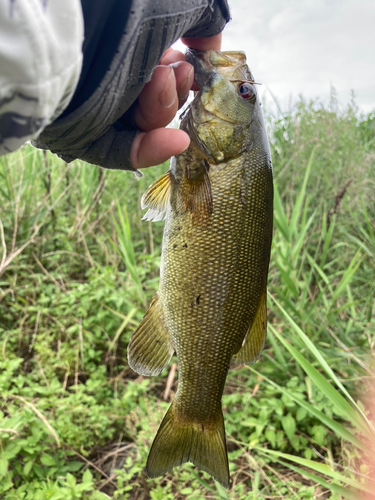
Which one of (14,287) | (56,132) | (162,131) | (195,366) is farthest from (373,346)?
(14,287)

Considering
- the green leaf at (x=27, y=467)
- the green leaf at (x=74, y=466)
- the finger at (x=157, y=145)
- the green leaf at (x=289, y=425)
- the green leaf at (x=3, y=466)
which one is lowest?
the green leaf at (x=74, y=466)

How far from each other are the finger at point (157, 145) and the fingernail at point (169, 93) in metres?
0.09

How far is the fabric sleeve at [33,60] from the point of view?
0.55 metres

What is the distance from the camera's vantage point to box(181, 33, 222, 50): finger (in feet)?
4.60

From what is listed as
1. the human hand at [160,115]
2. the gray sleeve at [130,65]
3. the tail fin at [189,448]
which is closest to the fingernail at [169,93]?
the human hand at [160,115]

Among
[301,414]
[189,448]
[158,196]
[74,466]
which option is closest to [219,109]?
[158,196]

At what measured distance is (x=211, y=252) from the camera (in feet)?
4.46

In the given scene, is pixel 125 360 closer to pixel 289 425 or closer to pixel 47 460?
pixel 47 460

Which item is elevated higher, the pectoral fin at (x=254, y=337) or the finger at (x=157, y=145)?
the finger at (x=157, y=145)

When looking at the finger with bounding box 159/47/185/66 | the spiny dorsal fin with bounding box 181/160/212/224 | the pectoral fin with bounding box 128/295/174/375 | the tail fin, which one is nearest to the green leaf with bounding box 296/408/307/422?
the tail fin

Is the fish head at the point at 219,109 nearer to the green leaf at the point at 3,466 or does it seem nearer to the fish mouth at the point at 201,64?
the fish mouth at the point at 201,64

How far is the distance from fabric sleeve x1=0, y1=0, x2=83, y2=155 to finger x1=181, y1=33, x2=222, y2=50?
2.86 feet

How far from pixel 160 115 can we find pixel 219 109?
280 mm

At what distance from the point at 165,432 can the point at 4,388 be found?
1112mm
